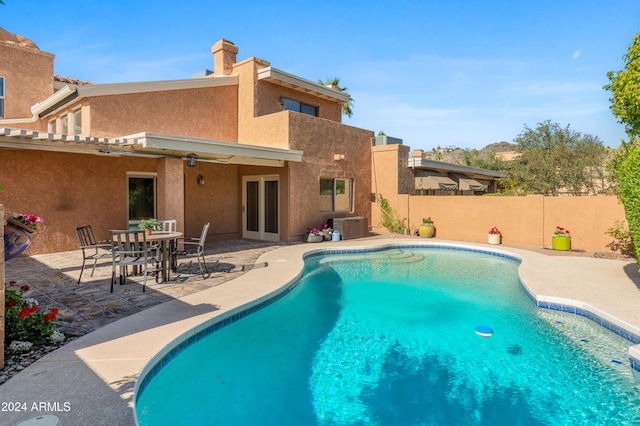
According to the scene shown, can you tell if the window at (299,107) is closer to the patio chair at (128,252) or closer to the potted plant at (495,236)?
the potted plant at (495,236)

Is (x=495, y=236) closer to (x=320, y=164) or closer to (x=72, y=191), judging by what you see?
(x=320, y=164)

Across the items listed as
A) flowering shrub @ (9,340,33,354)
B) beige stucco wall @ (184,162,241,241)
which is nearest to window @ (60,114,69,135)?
beige stucco wall @ (184,162,241,241)

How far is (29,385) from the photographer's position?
13.6 feet

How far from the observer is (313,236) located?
55.3 ft

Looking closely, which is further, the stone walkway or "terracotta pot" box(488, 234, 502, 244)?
"terracotta pot" box(488, 234, 502, 244)

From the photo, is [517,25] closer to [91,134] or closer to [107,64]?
[91,134]

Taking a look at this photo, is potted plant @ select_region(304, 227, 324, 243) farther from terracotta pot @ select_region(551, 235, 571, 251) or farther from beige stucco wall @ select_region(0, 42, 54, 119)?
beige stucco wall @ select_region(0, 42, 54, 119)

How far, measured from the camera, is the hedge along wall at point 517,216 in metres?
15.1

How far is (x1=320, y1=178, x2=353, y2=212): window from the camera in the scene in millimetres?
18875

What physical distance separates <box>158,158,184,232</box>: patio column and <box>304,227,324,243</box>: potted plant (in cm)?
593

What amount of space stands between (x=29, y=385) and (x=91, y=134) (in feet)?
38.4

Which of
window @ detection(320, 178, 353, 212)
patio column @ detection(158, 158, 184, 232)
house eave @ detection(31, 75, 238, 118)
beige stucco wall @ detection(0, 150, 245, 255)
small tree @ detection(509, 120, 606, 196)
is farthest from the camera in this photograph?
small tree @ detection(509, 120, 606, 196)

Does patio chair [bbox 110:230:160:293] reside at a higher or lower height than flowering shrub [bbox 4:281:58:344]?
higher

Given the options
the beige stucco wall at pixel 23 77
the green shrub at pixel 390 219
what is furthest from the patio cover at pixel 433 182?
the beige stucco wall at pixel 23 77
